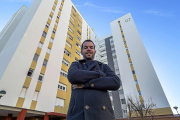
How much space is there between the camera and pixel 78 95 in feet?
4.91

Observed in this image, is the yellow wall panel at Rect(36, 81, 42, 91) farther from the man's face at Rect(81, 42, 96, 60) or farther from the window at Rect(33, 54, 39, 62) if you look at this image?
the man's face at Rect(81, 42, 96, 60)

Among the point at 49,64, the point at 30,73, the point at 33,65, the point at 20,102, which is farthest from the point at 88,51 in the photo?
the point at 49,64

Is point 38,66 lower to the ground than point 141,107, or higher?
higher

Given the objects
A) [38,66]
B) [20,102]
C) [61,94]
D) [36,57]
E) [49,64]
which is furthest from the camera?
[49,64]

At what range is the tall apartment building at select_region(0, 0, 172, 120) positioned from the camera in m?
10.6

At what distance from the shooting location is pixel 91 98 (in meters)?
1.42

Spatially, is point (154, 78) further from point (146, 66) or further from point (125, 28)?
point (125, 28)

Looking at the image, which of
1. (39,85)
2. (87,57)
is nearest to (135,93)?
(39,85)

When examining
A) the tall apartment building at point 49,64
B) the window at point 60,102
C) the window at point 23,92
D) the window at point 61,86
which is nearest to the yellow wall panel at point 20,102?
the tall apartment building at point 49,64

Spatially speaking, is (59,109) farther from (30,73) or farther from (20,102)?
(30,73)

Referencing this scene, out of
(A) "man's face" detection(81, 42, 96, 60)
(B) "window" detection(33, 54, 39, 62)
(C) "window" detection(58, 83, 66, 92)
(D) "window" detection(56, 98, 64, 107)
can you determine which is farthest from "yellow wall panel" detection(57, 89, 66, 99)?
(A) "man's face" detection(81, 42, 96, 60)

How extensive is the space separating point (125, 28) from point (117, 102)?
788 inches

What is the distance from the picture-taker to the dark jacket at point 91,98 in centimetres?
132

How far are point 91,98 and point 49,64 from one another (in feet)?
46.8
